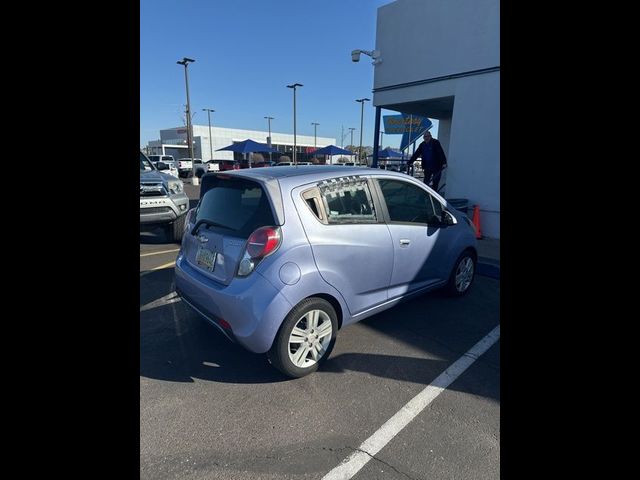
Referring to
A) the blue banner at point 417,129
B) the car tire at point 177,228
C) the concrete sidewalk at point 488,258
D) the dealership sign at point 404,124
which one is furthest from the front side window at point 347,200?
the blue banner at point 417,129

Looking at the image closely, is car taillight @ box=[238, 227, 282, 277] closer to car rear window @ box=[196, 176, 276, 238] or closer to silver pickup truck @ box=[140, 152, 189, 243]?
car rear window @ box=[196, 176, 276, 238]

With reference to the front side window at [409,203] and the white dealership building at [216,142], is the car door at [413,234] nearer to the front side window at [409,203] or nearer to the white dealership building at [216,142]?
the front side window at [409,203]

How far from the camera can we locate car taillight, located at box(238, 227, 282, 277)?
252 cm

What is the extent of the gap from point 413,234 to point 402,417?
5.53 ft

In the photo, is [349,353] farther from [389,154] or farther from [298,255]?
[389,154]

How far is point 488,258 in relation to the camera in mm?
6105

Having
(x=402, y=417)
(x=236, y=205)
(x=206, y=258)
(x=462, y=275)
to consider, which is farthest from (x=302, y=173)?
(x=462, y=275)

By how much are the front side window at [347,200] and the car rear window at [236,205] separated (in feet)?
1.63
